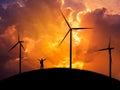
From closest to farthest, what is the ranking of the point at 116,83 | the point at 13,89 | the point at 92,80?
the point at 13,89
the point at 92,80
the point at 116,83

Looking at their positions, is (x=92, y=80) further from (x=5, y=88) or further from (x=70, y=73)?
(x=5, y=88)

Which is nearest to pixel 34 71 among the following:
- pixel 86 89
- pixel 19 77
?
pixel 19 77

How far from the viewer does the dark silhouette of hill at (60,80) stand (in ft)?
389

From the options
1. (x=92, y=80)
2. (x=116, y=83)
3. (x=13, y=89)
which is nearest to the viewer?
(x=13, y=89)

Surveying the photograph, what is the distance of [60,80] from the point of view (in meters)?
122

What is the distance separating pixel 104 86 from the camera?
12350cm

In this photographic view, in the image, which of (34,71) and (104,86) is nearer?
(104,86)

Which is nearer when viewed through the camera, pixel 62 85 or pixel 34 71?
pixel 62 85

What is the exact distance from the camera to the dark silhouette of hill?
11869 centimetres

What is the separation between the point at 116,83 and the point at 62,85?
28.4 m

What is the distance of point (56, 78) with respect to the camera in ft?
404

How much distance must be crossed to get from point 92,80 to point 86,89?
10.6 metres

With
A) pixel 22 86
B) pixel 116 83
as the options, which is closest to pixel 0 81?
pixel 22 86

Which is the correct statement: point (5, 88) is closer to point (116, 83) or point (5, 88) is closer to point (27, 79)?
point (27, 79)
